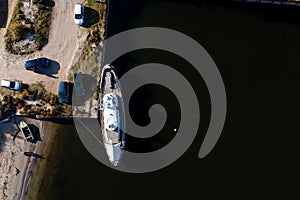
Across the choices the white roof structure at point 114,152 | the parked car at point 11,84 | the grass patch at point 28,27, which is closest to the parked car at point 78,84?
the grass patch at point 28,27

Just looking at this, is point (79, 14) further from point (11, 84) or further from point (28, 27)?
point (11, 84)

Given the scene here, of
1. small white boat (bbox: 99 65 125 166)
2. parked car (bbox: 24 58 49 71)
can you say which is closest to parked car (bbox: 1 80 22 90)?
parked car (bbox: 24 58 49 71)

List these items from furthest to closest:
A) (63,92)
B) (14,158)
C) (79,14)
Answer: (14,158) < (79,14) < (63,92)

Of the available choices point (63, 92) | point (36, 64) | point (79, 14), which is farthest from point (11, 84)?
point (79, 14)

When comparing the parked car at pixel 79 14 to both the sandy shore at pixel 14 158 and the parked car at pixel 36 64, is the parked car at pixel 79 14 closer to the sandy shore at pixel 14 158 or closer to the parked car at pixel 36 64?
the parked car at pixel 36 64

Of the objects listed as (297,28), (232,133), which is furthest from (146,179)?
(297,28)

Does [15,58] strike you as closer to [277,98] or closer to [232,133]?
[232,133]
